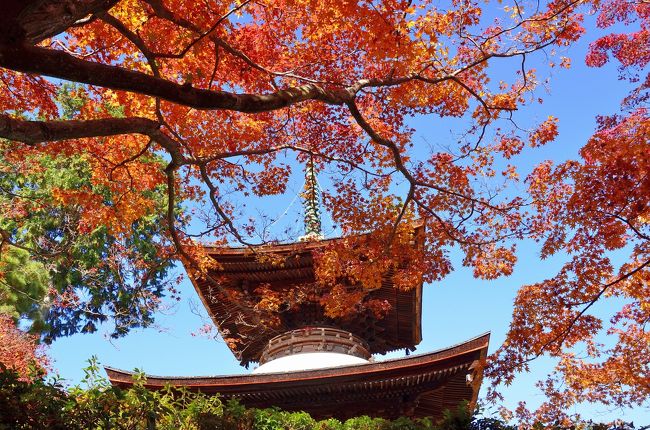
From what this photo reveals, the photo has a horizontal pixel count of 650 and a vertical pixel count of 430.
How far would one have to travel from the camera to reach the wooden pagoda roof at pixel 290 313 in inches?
516

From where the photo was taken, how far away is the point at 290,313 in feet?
44.8

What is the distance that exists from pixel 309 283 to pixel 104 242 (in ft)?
35.9

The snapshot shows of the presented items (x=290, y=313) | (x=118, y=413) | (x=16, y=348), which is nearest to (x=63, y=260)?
(x=16, y=348)

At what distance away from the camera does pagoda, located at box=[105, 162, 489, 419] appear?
1023 cm

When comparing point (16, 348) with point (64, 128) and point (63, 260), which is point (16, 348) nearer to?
point (63, 260)

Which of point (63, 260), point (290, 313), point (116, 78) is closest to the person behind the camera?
point (116, 78)

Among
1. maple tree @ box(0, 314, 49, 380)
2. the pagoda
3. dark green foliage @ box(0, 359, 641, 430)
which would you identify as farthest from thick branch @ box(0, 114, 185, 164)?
maple tree @ box(0, 314, 49, 380)

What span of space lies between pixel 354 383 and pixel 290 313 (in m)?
3.67

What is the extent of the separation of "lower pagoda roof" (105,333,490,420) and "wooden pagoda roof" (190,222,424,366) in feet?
7.36

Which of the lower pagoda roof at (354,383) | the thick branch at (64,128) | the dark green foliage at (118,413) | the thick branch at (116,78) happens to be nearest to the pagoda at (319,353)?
the lower pagoda roof at (354,383)

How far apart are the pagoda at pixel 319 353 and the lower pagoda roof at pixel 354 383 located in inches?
0.7

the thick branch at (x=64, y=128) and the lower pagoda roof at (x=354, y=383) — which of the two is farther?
the lower pagoda roof at (x=354, y=383)

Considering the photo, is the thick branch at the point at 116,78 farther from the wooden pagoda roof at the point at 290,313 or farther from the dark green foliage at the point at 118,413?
the wooden pagoda roof at the point at 290,313

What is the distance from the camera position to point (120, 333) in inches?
886
